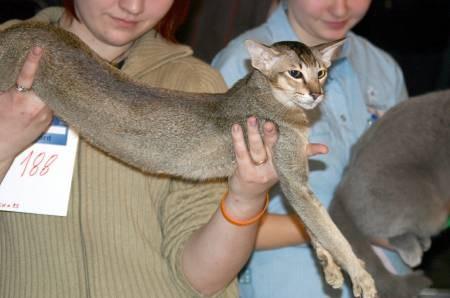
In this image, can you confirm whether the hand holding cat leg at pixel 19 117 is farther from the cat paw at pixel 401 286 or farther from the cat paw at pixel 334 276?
the cat paw at pixel 401 286

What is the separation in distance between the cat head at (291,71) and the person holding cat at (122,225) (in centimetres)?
11

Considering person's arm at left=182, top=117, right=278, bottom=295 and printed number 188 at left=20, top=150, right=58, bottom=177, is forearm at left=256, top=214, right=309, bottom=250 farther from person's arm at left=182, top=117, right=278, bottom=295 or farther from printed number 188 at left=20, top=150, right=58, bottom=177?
printed number 188 at left=20, top=150, right=58, bottom=177

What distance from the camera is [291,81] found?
1.40 m

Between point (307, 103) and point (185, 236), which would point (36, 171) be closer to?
point (185, 236)

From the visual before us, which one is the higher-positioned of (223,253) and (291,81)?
(291,81)

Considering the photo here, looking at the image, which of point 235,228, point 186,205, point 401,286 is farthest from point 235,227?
point 401,286

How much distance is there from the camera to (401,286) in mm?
1788

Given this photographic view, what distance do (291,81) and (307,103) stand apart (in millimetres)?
64

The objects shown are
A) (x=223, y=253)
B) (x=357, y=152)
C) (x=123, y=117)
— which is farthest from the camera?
(x=357, y=152)

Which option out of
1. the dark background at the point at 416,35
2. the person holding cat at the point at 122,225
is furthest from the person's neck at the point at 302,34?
the dark background at the point at 416,35

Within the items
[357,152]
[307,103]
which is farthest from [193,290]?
[357,152]

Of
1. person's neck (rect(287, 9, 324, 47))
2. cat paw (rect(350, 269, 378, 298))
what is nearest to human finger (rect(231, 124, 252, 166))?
cat paw (rect(350, 269, 378, 298))

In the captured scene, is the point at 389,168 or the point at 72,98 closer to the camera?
the point at 72,98

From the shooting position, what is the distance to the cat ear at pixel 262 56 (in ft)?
4.63
